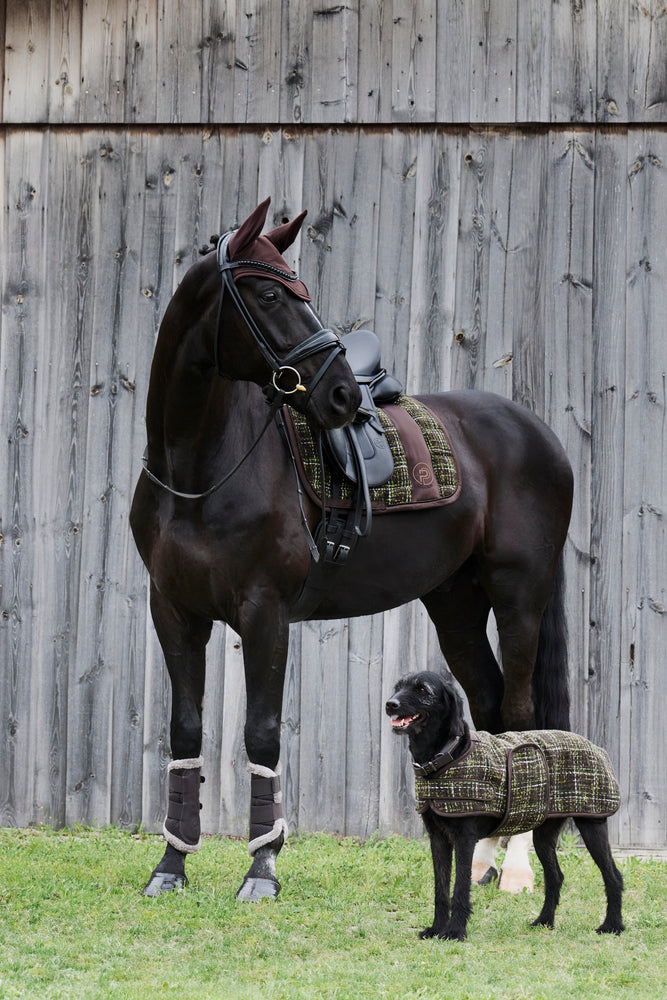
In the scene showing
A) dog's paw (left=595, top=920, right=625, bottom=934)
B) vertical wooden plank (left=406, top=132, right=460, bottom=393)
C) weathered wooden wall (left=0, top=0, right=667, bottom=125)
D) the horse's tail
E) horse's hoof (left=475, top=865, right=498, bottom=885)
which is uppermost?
weathered wooden wall (left=0, top=0, right=667, bottom=125)

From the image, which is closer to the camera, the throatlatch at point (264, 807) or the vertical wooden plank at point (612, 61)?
the throatlatch at point (264, 807)

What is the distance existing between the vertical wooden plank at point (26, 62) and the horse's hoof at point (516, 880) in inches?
185

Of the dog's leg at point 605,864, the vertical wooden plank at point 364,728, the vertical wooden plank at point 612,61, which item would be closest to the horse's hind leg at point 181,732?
the dog's leg at point 605,864

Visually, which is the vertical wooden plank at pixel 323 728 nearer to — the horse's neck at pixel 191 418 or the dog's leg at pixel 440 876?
the horse's neck at pixel 191 418

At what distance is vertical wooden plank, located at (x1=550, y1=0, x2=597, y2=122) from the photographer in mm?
5980

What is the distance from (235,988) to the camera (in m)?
3.00

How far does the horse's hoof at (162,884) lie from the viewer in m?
4.09

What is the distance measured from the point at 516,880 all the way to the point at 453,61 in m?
4.31

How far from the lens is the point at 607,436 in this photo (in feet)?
19.5

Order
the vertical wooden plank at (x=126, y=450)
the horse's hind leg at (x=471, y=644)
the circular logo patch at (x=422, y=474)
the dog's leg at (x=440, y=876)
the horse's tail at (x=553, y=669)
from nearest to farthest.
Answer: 1. the dog's leg at (x=440, y=876)
2. the circular logo patch at (x=422, y=474)
3. the horse's tail at (x=553, y=669)
4. the horse's hind leg at (x=471, y=644)
5. the vertical wooden plank at (x=126, y=450)

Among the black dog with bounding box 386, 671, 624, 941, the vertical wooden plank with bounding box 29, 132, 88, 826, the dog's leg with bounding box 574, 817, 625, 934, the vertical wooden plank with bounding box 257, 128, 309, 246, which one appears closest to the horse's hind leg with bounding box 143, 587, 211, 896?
the black dog with bounding box 386, 671, 624, 941

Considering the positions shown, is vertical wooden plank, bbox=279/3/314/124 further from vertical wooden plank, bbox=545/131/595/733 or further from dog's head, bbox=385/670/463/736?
dog's head, bbox=385/670/463/736

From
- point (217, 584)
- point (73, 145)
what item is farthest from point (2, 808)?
point (73, 145)

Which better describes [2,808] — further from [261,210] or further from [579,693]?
[261,210]
